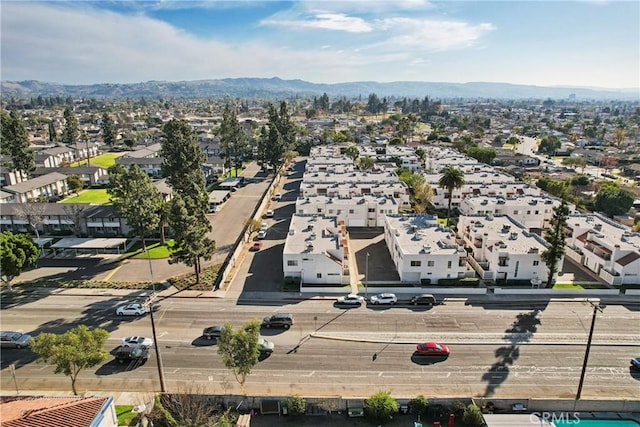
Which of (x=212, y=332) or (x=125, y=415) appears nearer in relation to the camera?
(x=125, y=415)

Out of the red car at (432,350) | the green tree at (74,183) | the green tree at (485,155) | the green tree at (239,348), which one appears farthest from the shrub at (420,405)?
the green tree at (485,155)

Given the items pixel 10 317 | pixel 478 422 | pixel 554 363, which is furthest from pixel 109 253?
pixel 554 363


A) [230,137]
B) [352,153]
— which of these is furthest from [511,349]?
[230,137]

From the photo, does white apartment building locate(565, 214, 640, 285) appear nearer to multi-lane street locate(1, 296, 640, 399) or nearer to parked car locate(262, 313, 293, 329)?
multi-lane street locate(1, 296, 640, 399)

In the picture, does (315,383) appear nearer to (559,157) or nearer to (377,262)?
(377,262)

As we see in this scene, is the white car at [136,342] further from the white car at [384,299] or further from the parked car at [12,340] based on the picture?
the white car at [384,299]

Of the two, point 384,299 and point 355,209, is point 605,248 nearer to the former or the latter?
point 384,299

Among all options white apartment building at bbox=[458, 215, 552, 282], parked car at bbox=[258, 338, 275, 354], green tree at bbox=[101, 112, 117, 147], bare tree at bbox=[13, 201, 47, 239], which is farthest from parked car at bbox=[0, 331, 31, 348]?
green tree at bbox=[101, 112, 117, 147]
